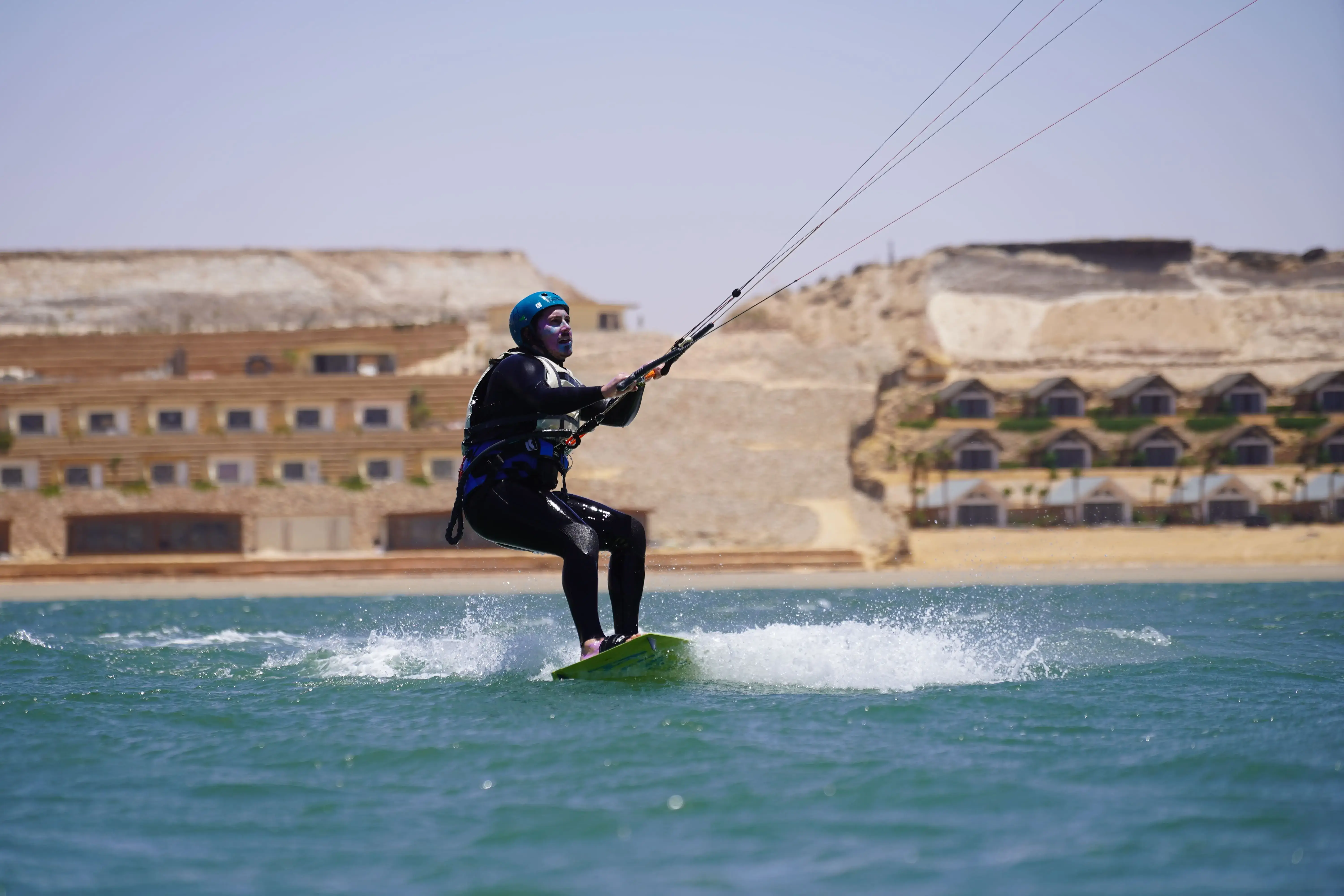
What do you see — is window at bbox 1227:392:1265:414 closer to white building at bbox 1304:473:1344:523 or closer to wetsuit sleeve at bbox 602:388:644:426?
white building at bbox 1304:473:1344:523

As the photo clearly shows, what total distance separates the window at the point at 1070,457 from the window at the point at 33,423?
4040 centimetres

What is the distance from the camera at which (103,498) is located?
4344cm

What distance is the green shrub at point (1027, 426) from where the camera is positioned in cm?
6144

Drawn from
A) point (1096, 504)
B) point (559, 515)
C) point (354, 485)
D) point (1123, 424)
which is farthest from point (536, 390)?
point (1123, 424)

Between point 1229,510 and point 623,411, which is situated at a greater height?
point 623,411

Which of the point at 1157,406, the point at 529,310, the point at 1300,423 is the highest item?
the point at 1157,406

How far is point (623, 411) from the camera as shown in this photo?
360 inches

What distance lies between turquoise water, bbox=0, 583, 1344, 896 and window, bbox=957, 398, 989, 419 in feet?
172

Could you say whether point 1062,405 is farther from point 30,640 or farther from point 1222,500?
point 30,640

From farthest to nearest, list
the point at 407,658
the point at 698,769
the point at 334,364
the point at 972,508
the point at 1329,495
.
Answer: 1. the point at 334,364
2. the point at 1329,495
3. the point at 972,508
4. the point at 407,658
5. the point at 698,769

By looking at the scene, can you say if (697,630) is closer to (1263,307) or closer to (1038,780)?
(1038,780)

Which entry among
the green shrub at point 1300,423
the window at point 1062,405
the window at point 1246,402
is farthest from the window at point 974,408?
the green shrub at point 1300,423

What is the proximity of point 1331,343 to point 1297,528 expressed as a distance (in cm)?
3226

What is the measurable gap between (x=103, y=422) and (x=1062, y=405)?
41.6 m
